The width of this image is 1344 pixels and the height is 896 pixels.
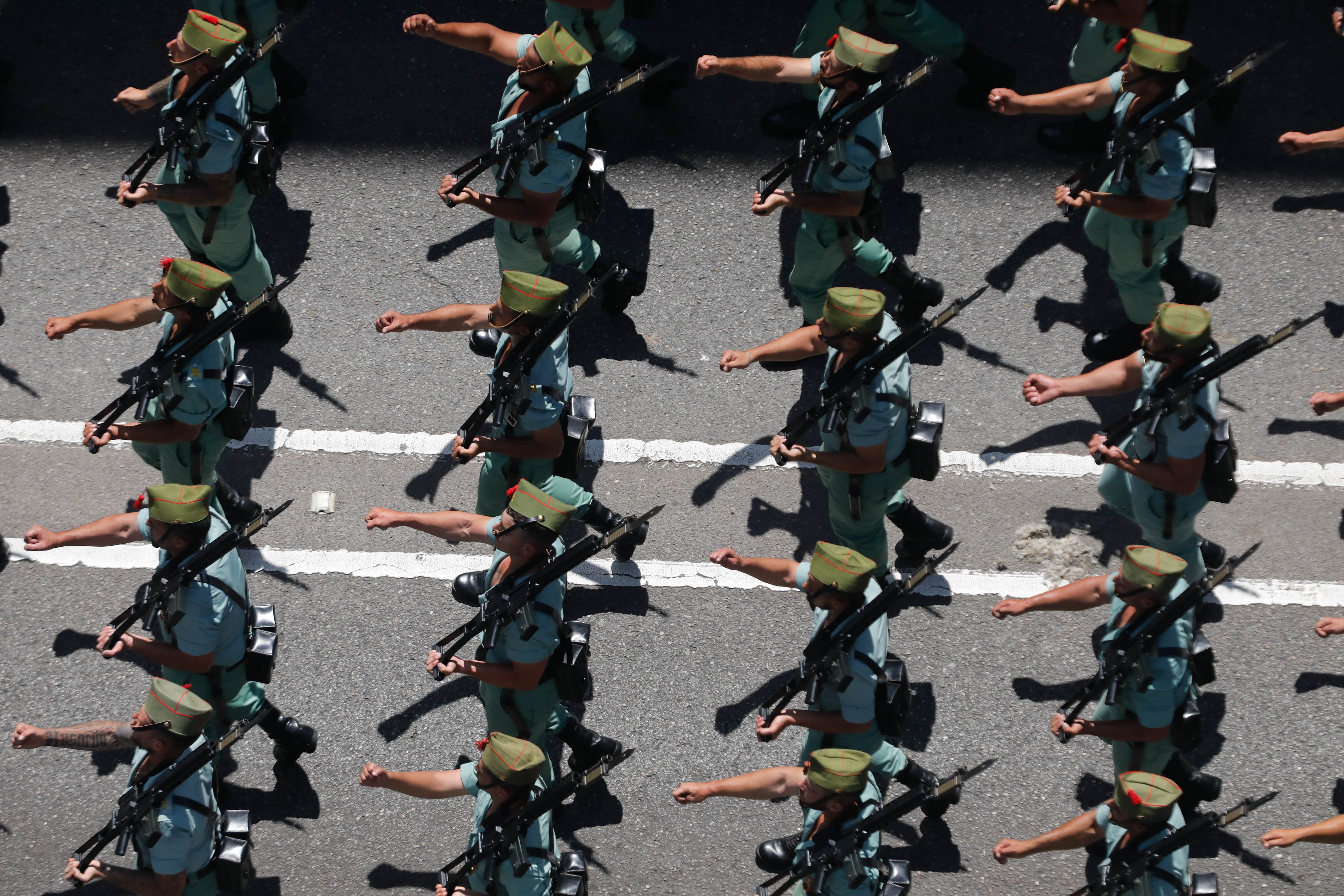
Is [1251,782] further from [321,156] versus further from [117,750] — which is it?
[321,156]

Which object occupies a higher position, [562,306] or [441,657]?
[562,306]

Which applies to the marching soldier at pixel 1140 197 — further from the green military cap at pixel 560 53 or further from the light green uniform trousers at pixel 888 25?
the green military cap at pixel 560 53

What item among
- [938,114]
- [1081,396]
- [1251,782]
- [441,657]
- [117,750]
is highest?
[938,114]

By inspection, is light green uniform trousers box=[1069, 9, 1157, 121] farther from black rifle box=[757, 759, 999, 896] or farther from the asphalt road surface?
A: black rifle box=[757, 759, 999, 896]

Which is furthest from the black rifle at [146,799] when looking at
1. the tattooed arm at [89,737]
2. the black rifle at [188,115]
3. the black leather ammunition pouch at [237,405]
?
the black rifle at [188,115]

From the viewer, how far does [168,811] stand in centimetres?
742

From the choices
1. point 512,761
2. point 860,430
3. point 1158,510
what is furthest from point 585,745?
point 1158,510

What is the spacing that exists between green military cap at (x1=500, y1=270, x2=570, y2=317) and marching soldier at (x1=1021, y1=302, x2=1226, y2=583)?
2.55 m

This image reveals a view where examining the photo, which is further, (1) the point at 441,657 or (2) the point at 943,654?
(2) the point at 943,654

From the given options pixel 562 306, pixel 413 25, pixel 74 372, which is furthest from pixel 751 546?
pixel 74 372

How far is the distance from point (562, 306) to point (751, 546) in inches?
76.2

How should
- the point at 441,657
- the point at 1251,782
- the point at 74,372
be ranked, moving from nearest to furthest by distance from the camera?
the point at 441,657, the point at 1251,782, the point at 74,372

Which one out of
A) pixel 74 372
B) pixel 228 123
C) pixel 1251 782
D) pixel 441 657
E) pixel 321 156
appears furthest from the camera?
pixel 321 156

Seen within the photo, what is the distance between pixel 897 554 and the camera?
9.34m
